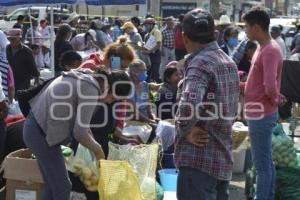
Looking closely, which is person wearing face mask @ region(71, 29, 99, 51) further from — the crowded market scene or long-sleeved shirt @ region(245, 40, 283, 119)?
long-sleeved shirt @ region(245, 40, 283, 119)

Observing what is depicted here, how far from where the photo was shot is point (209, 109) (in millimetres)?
3141

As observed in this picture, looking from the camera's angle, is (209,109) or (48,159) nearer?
(209,109)

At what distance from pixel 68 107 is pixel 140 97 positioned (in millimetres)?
3342

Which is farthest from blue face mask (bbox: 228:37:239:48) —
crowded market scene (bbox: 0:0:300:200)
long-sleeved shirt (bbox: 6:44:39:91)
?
long-sleeved shirt (bbox: 6:44:39:91)

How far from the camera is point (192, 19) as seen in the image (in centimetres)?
313

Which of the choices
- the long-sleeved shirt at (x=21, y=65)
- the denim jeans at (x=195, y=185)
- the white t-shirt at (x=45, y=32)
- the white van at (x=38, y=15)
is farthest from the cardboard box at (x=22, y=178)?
the white van at (x=38, y=15)

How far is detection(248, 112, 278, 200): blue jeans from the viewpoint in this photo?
4.41 metres

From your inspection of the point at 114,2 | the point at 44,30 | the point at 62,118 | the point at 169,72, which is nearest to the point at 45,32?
the point at 44,30

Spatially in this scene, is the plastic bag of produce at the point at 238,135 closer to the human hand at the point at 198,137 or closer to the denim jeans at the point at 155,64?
the human hand at the point at 198,137

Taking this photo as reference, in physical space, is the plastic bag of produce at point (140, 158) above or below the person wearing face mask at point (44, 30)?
below

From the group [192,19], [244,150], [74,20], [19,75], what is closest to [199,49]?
[192,19]

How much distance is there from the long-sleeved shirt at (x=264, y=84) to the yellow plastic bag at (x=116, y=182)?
1079 mm

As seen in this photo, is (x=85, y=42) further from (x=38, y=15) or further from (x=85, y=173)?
(x=38, y=15)

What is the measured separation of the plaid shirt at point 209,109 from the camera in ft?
10.0
